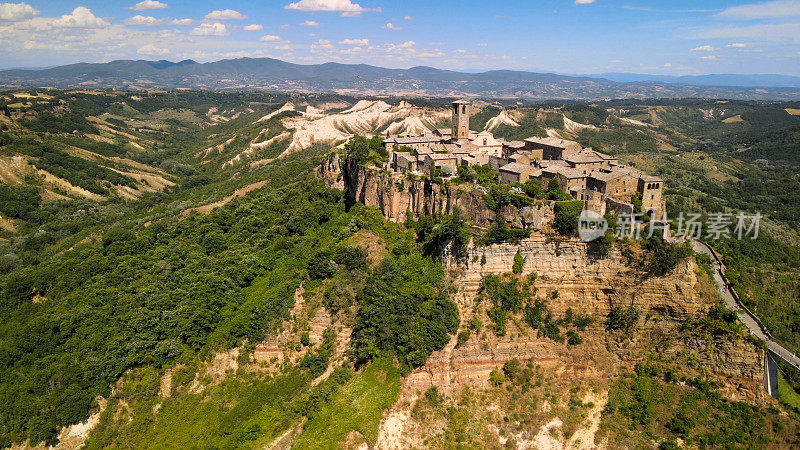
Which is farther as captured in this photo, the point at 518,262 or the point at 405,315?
the point at 405,315

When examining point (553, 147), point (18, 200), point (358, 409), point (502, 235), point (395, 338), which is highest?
point (553, 147)

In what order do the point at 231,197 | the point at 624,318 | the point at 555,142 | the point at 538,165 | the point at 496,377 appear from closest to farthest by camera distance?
1. the point at 496,377
2. the point at 624,318
3. the point at 538,165
4. the point at 555,142
5. the point at 231,197

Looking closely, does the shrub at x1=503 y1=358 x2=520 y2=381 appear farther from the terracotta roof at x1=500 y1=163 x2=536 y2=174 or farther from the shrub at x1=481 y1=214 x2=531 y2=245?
the terracotta roof at x1=500 y1=163 x2=536 y2=174

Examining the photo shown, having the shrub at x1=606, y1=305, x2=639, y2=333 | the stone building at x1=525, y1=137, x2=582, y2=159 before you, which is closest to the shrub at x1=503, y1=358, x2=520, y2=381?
the shrub at x1=606, y1=305, x2=639, y2=333

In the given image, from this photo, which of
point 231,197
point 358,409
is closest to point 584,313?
point 358,409

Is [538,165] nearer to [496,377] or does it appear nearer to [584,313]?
[584,313]

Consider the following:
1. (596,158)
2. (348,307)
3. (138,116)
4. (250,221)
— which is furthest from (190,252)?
(138,116)

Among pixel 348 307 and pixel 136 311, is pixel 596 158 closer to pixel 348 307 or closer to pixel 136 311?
pixel 348 307
